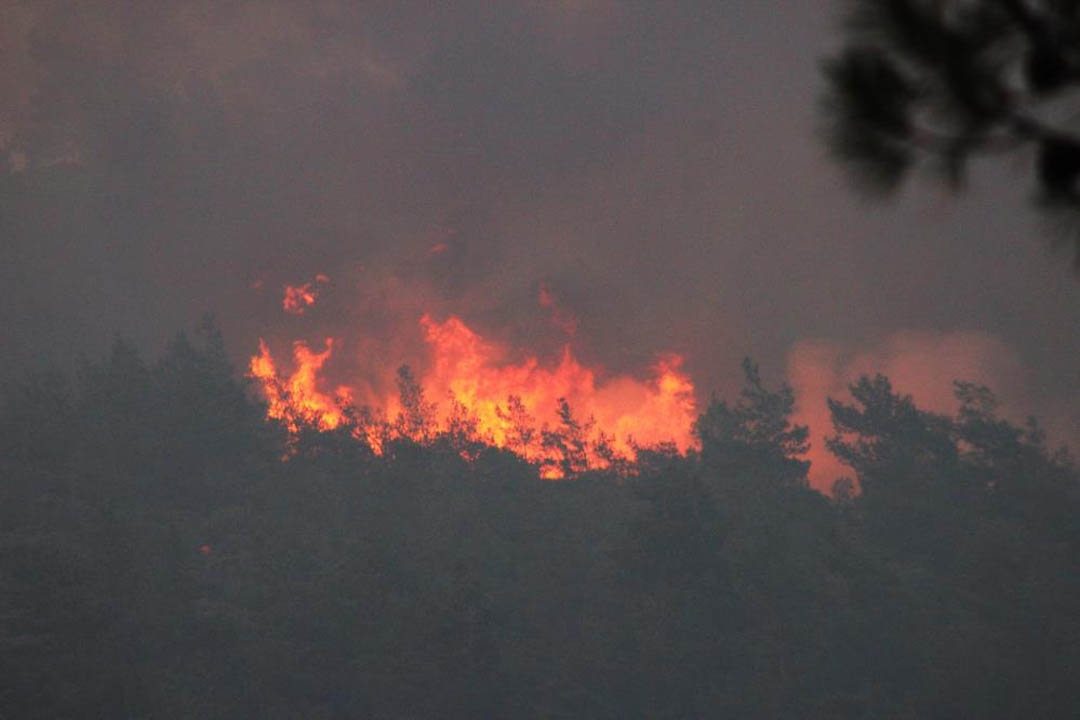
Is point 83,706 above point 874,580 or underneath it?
underneath

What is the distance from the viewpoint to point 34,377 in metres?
A: 55.3

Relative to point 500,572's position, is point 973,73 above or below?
below

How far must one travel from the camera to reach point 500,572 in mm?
50000

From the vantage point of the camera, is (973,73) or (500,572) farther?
(500,572)

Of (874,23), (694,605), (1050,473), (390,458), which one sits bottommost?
(874,23)

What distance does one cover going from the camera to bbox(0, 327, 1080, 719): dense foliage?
121ft

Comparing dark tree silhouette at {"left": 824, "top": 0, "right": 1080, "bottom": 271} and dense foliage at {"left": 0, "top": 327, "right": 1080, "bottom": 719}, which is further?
dense foliage at {"left": 0, "top": 327, "right": 1080, "bottom": 719}

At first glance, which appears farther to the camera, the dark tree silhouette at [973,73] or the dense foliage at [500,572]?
the dense foliage at [500,572]

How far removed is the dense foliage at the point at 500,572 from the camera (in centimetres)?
3700

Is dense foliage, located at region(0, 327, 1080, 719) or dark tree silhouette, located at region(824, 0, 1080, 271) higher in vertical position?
dense foliage, located at region(0, 327, 1080, 719)

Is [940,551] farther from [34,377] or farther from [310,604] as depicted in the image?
[34,377]

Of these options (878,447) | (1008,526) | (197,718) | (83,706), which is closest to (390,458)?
(197,718)

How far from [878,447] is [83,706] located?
56094mm

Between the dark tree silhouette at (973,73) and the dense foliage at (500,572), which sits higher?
the dense foliage at (500,572)
